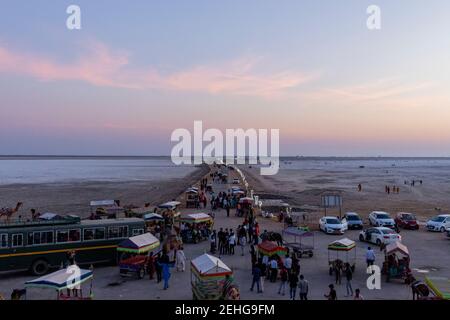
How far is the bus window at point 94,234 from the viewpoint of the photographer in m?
19.7

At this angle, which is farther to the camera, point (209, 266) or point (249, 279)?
point (249, 279)

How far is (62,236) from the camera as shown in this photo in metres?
19.1

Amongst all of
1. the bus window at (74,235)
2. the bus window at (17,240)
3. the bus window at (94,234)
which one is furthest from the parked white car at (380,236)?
the bus window at (17,240)

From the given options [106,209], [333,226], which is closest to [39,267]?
[106,209]

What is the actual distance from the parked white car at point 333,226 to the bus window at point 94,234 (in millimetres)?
15760

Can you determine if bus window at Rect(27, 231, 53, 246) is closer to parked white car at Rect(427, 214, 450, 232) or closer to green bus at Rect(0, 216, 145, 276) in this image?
green bus at Rect(0, 216, 145, 276)

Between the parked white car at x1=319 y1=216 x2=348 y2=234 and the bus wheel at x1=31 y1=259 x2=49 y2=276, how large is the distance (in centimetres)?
1835

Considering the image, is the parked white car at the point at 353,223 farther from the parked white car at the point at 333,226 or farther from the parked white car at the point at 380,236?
the parked white car at the point at 380,236

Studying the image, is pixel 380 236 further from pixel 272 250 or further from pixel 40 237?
pixel 40 237

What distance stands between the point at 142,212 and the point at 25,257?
12285mm

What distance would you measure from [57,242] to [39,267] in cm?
132

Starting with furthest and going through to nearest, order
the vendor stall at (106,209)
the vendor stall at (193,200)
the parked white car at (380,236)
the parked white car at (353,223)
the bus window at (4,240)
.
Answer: the vendor stall at (193,200), the vendor stall at (106,209), the parked white car at (353,223), the parked white car at (380,236), the bus window at (4,240)
